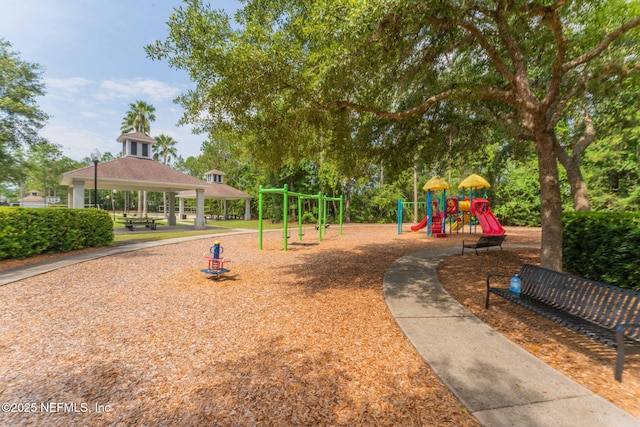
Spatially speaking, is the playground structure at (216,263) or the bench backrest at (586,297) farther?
the playground structure at (216,263)

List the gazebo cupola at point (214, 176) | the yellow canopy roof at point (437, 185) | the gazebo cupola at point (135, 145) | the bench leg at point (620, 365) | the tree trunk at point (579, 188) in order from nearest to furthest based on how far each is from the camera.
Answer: the bench leg at point (620, 365) < the tree trunk at point (579, 188) < the yellow canopy roof at point (437, 185) < the gazebo cupola at point (135, 145) < the gazebo cupola at point (214, 176)

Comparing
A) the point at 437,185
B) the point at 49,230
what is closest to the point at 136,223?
the point at 49,230

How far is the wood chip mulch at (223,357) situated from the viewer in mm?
2568

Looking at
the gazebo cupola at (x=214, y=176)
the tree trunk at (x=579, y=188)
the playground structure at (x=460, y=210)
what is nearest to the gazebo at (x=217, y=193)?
the gazebo cupola at (x=214, y=176)

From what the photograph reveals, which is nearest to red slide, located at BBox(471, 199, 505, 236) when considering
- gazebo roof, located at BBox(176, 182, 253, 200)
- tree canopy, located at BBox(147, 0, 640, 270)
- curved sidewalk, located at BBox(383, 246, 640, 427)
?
tree canopy, located at BBox(147, 0, 640, 270)

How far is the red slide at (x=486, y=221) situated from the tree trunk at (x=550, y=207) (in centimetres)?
948

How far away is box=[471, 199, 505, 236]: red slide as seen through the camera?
578 inches

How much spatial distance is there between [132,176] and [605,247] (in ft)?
76.2

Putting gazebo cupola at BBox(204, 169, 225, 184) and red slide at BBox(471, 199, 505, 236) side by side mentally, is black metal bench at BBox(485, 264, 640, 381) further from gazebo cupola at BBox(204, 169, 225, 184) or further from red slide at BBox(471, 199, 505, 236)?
gazebo cupola at BBox(204, 169, 225, 184)

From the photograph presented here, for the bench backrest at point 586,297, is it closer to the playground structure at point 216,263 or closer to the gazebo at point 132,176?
the playground structure at point 216,263

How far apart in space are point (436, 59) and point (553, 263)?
5763mm

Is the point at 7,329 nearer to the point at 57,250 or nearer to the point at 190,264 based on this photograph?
the point at 190,264

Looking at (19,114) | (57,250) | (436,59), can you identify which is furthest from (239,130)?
(19,114)

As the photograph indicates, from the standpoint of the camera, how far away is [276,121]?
7.14m
